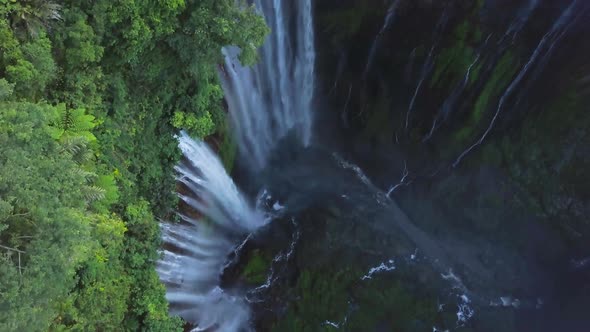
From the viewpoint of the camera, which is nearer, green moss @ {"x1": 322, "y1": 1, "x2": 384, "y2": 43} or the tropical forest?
the tropical forest

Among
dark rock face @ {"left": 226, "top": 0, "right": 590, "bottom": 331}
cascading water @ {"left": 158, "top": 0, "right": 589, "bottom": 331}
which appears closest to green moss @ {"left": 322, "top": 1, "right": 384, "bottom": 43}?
dark rock face @ {"left": 226, "top": 0, "right": 590, "bottom": 331}

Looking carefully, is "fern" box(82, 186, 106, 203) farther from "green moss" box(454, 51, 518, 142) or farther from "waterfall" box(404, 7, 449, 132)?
"green moss" box(454, 51, 518, 142)

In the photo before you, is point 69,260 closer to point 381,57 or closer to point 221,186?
point 221,186

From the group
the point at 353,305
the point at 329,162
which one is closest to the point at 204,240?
the point at 353,305

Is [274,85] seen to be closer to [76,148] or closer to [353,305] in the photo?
[353,305]

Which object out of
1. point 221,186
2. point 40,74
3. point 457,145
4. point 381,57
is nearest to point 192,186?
point 221,186

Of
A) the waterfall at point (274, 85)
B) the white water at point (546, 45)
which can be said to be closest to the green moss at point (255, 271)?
the waterfall at point (274, 85)

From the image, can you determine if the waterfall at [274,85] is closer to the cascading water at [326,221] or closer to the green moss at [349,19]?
the cascading water at [326,221]
